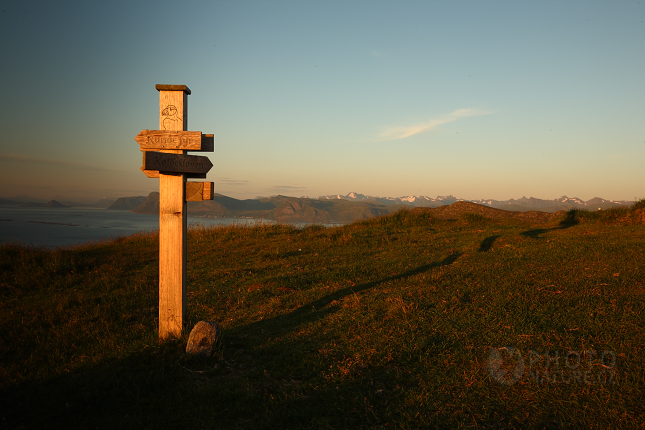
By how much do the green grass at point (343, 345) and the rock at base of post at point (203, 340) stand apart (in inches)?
5.5

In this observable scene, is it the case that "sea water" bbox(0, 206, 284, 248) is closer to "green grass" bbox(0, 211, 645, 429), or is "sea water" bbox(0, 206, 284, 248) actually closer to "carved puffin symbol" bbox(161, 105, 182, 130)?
"green grass" bbox(0, 211, 645, 429)

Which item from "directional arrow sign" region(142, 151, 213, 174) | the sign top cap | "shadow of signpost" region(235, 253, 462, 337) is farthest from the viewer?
"shadow of signpost" region(235, 253, 462, 337)

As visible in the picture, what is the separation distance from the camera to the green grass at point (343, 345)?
3.37 m

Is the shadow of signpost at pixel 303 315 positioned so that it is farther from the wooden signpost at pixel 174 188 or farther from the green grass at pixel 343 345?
the wooden signpost at pixel 174 188

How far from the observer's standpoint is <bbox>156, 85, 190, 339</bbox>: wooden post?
16.6ft

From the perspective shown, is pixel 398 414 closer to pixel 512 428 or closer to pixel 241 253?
pixel 512 428

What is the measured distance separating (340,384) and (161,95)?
15.6ft

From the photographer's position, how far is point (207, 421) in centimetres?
336

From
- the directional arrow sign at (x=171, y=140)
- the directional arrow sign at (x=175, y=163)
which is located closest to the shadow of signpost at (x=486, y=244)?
the directional arrow sign at (x=175, y=163)

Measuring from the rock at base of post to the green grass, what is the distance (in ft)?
0.46

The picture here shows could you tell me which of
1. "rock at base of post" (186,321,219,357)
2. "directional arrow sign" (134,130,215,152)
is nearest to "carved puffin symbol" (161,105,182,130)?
"directional arrow sign" (134,130,215,152)

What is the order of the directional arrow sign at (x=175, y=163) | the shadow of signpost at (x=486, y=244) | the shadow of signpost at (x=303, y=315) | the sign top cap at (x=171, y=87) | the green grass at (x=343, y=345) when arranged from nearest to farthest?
1. the green grass at (x=343, y=345)
2. the directional arrow sign at (x=175, y=163)
3. the sign top cap at (x=171, y=87)
4. the shadow of signpost at (x=303, y=315)
5. the shadow of signpost at (x=486, y=244)

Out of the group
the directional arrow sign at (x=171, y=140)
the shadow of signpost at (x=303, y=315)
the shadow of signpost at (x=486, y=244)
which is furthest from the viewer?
the shadow of signpost at (x=486, y=244)

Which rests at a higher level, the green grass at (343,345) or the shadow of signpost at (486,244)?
the shadow of signpost at (486,244)
